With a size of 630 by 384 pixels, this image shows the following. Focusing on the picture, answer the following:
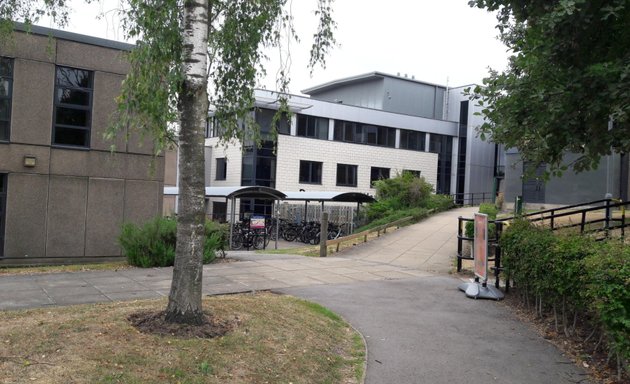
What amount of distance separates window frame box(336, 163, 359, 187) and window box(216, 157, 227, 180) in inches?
323

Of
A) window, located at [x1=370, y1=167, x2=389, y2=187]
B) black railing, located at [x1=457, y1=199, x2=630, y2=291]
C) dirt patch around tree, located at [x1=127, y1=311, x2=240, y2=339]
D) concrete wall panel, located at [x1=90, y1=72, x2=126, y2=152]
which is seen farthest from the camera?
window, located at [x1=370, y1=167, x2=389, y2=187]

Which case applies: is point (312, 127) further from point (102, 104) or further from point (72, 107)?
point (72, 107)

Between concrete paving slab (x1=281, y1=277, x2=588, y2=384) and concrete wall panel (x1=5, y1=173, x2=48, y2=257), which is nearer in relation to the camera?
concrete paving slab (x1=281, y1=277, x2=588, y2=384)

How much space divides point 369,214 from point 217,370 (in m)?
23.9

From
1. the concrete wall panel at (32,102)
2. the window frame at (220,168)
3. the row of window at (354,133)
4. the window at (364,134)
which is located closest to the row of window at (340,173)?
the row of window at (354,133)

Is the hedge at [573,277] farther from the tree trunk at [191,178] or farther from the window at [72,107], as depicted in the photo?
the window at [72,107]

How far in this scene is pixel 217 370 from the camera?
4859 millimetres

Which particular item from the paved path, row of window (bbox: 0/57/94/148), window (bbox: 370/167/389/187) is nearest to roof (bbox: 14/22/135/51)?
row of window (bbox: 0/57/94/148)

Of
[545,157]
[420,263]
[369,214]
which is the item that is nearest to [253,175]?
[369,214]

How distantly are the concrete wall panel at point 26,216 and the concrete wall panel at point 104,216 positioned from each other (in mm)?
1169

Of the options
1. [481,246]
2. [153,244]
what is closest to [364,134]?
[153,244]

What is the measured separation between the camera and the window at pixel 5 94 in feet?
46.9

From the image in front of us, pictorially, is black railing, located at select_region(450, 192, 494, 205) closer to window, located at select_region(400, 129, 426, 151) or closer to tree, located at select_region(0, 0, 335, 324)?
window, located at select_region(400, 129, 426, 151)

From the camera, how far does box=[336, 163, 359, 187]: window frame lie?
134ft
